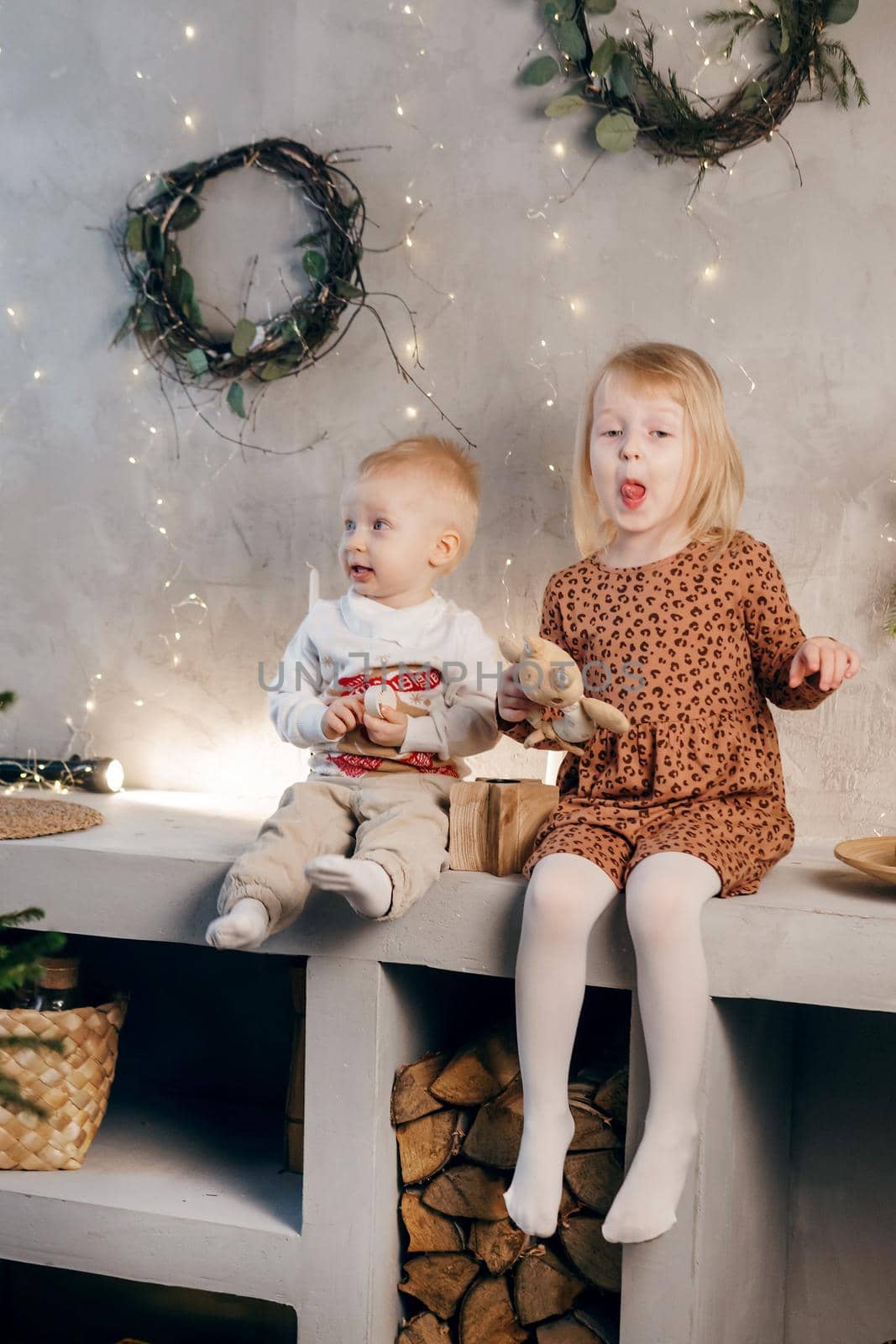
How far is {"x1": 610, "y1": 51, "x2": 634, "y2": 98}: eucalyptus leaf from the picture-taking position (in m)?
1.96

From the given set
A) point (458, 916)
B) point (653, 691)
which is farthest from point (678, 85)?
point (458, 916)

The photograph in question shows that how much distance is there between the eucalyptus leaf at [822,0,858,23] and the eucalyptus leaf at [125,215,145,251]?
1167 millimetres

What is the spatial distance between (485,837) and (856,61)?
128cm

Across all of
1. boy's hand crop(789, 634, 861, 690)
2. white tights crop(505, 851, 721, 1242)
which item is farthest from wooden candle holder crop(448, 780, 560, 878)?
boy's hand crop(789, 634, 861, 690)

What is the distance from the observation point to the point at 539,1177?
144cm

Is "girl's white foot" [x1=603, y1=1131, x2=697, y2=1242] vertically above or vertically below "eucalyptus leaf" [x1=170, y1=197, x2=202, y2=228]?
below

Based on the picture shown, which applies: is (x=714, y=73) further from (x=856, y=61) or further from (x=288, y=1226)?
(x=288, y=1226)

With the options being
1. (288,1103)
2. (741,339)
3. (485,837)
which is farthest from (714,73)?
(288,1103)

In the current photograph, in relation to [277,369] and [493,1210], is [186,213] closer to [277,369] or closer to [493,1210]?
[277,369]

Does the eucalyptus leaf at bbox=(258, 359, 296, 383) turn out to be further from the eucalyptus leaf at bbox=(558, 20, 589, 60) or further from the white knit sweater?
the eucalyptus leaf at bbox=(558, 20, 589, 60)

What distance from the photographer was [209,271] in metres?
2.27

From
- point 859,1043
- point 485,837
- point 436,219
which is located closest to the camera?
point 485,837

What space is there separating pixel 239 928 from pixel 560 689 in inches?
18.7

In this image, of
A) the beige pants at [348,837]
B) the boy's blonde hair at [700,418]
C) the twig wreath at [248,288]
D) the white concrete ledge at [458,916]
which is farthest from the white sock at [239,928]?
the twig wreath at [248,288]
